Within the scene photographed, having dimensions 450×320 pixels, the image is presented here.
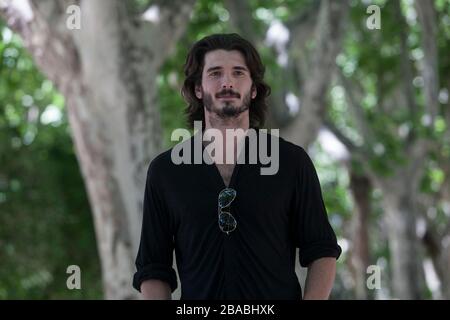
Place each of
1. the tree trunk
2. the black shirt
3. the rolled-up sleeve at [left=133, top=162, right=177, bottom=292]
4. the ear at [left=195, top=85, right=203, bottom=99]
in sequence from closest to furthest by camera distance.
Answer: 1. the black shirt
2. the rolled-up sleeve at [left=133, top=162, right=177, bottom=292]
3. the ear at [left=195, top=85, right=203, bottom=99]
4. the tree trunk

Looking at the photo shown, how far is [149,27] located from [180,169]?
5.53 m

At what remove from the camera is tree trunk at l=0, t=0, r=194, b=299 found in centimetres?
812

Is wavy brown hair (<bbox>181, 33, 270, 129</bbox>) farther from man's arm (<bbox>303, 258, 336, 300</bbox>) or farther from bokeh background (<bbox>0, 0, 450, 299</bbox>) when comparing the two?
Answer: bokeh background (<bbox>0, 0, 450, 299</bbox>)

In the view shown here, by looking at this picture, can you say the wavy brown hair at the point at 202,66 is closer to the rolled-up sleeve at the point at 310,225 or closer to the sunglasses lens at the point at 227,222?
the rolled-up sleeve at the point at 310,225

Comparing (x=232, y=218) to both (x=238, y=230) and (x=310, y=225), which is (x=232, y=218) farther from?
(x=310, y=225)

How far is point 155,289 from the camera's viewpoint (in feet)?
9.93

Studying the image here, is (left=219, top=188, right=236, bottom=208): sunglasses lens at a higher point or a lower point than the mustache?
lower

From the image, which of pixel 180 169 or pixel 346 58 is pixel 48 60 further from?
pixel 346 58

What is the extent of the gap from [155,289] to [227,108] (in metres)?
0.59

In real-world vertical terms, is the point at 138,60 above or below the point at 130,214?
above

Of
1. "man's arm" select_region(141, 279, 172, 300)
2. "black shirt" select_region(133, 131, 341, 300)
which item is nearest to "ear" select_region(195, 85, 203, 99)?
"black shirt" select_region(133, 131, 341, 300)

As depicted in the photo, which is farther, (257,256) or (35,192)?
(35,192)
